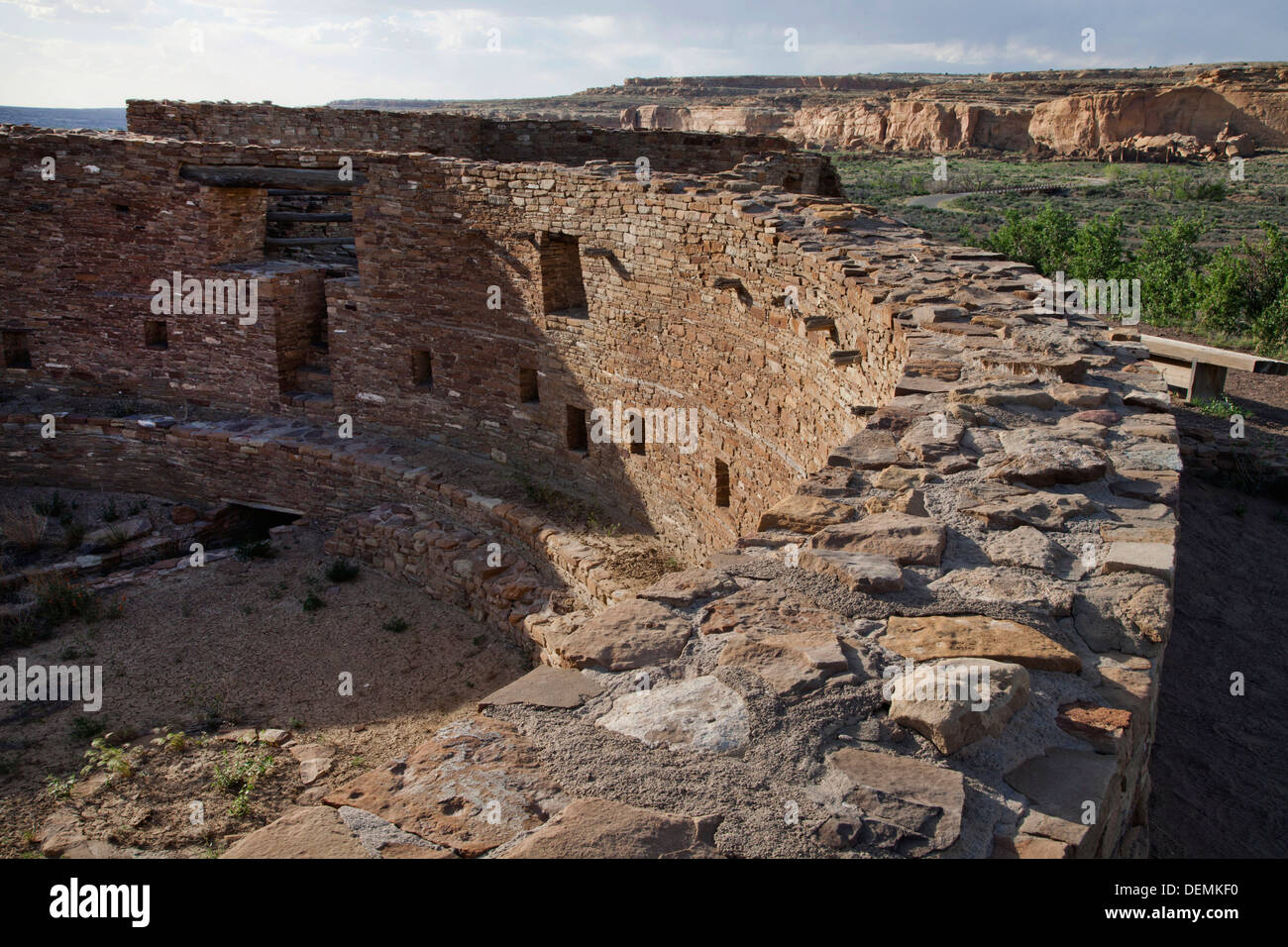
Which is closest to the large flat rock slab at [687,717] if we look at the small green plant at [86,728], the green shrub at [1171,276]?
the small green plant at [86,728]

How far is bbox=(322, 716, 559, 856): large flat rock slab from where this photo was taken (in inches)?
102

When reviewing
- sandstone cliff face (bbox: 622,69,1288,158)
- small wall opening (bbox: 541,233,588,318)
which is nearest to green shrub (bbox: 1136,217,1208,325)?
small wall opening (bbox: 541,233,588,318)

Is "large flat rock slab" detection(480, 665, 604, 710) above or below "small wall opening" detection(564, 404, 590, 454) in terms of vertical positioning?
below

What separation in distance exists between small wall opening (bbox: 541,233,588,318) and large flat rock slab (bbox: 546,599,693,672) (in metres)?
7.17

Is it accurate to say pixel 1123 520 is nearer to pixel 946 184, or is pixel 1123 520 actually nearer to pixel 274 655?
pixel 274 655

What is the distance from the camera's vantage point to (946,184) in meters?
41.8

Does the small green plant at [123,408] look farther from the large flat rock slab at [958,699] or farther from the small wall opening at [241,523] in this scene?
the large flat rock slab at [958,699]

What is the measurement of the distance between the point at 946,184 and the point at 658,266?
3658cm

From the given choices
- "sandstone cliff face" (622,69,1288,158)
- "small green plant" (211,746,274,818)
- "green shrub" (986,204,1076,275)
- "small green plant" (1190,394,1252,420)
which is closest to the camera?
"small green plant" (211,746,274,818)

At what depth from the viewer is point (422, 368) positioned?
11.9 metres

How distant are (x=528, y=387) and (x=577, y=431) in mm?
821

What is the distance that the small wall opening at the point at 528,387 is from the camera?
11.0 m

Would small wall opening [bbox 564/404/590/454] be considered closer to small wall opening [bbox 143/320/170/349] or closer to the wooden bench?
small wall opening [bbox 143/320/170/349]

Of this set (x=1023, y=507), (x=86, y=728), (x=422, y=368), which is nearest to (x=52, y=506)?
(x=422, y=368)
